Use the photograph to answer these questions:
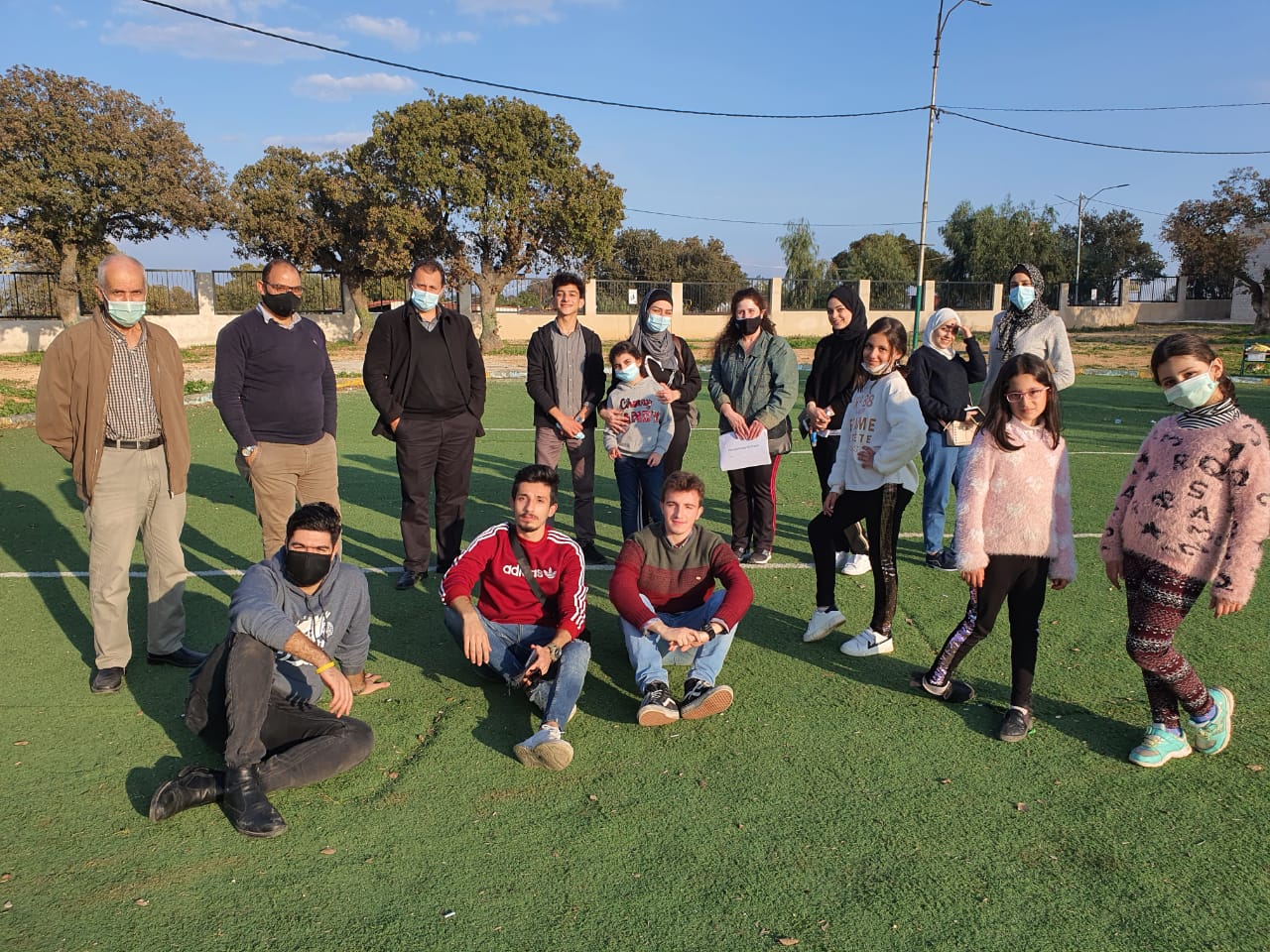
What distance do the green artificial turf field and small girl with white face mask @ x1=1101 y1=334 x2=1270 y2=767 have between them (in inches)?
9.5

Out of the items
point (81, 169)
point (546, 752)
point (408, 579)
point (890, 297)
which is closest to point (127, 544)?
point (408, 579)

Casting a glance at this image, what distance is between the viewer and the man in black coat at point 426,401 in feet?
19.3

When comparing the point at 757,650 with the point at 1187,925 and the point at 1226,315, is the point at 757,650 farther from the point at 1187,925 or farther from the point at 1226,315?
the point at 1226,315

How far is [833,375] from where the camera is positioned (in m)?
6.13

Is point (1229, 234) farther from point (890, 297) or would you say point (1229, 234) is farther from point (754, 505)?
point (754, 505)

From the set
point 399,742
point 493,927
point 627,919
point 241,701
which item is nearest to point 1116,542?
point 627,919

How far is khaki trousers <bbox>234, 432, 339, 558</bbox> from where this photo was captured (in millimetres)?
5293

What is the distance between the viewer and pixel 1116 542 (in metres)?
3.72

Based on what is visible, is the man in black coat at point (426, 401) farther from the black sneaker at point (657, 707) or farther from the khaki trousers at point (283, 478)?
the black sneaker at point (657, 707)

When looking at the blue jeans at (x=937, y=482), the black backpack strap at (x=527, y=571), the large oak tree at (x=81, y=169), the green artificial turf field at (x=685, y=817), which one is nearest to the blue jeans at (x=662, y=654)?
the green artificial turf field at (x=685, y=817)

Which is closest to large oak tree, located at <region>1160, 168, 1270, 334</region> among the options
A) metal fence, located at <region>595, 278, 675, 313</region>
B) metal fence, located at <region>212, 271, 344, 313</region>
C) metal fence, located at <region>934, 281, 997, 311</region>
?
metal fence, located at <region>934, 281, 997, 311</region>

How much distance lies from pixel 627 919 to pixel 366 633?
1.93m

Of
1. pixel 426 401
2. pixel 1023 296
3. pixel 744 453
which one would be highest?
pixel 1023 296

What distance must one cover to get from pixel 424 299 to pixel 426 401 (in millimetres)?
655
